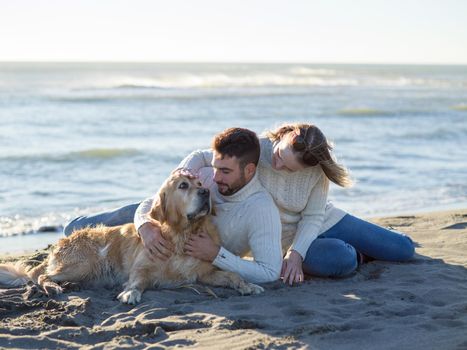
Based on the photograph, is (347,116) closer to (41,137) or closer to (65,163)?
(41,137)

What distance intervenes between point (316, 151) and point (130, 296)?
1763mm

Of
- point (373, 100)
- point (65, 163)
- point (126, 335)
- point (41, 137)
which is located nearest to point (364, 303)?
point (126, 335)

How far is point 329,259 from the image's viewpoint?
18.5 ft

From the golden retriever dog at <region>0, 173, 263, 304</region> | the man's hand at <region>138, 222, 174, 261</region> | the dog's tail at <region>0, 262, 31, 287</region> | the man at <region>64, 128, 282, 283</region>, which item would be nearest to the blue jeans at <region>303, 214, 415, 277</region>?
the man at <region>64, 128, 282, 283</region>

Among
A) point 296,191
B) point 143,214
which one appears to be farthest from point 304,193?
point 143,214

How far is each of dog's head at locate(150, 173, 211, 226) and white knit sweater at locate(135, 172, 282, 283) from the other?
23cm

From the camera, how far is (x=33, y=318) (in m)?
4.61

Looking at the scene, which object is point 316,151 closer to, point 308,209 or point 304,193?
point 304,193

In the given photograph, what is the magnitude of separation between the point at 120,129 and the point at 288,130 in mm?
14999

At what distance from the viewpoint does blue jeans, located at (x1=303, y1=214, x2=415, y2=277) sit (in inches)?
225

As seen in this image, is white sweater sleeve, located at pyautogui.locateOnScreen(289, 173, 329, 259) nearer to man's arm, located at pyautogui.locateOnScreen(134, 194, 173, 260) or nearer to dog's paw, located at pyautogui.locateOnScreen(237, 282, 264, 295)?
dog's paw, located at pyautogui.locateOnScreen(237, 282, 264, 295)

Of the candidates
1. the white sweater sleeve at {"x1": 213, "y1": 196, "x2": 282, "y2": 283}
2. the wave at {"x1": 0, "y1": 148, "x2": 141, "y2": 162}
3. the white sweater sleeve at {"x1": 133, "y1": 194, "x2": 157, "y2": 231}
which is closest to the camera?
the white sweater sleeve at {"x1": 213, "y1": 196, "x2": 282, "y2": 283}

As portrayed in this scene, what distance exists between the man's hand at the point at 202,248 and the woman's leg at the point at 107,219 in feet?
4.23

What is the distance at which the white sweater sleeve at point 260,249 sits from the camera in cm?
525
